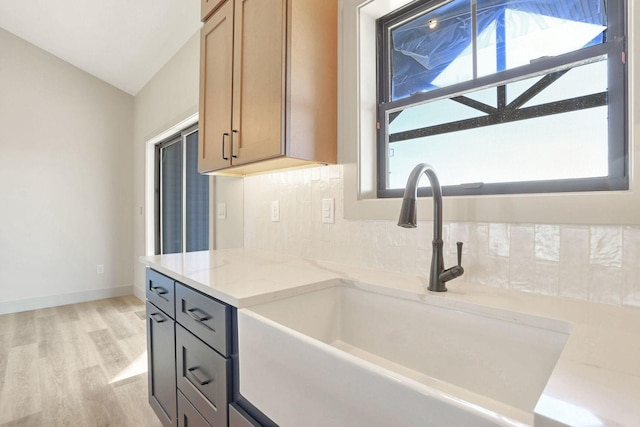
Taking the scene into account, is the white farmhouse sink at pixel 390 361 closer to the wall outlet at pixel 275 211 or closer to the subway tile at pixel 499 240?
the subway tile at pixel 499 240

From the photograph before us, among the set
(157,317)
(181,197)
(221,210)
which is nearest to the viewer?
(157,317)

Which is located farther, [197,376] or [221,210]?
[221,210]

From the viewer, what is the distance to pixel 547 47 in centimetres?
101

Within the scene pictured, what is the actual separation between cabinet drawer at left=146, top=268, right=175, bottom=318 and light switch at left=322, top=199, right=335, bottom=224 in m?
0.71

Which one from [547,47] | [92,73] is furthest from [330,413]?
[92,73]

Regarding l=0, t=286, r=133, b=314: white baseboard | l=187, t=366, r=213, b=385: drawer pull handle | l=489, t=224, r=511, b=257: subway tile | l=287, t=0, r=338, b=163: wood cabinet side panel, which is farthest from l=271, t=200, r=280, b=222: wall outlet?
l=0, t=286, r=133, b=314: white baseboard

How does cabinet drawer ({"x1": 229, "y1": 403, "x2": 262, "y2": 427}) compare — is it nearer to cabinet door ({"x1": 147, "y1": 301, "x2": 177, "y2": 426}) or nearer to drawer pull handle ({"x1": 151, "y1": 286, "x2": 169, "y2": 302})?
cabinet door ({"x1": 147, "y1": 301, "x2": 177, "y2": 426})

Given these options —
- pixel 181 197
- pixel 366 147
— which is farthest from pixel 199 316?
pixel 181 197

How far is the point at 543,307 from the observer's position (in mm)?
790

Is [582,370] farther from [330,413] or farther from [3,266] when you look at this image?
[3,266]

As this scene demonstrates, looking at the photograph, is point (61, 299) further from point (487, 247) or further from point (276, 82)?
point (487, 247)

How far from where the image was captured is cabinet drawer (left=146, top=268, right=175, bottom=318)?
4.27 feet

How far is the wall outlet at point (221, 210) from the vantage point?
227 centimetres

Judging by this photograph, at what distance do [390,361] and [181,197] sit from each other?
2.90 metres
